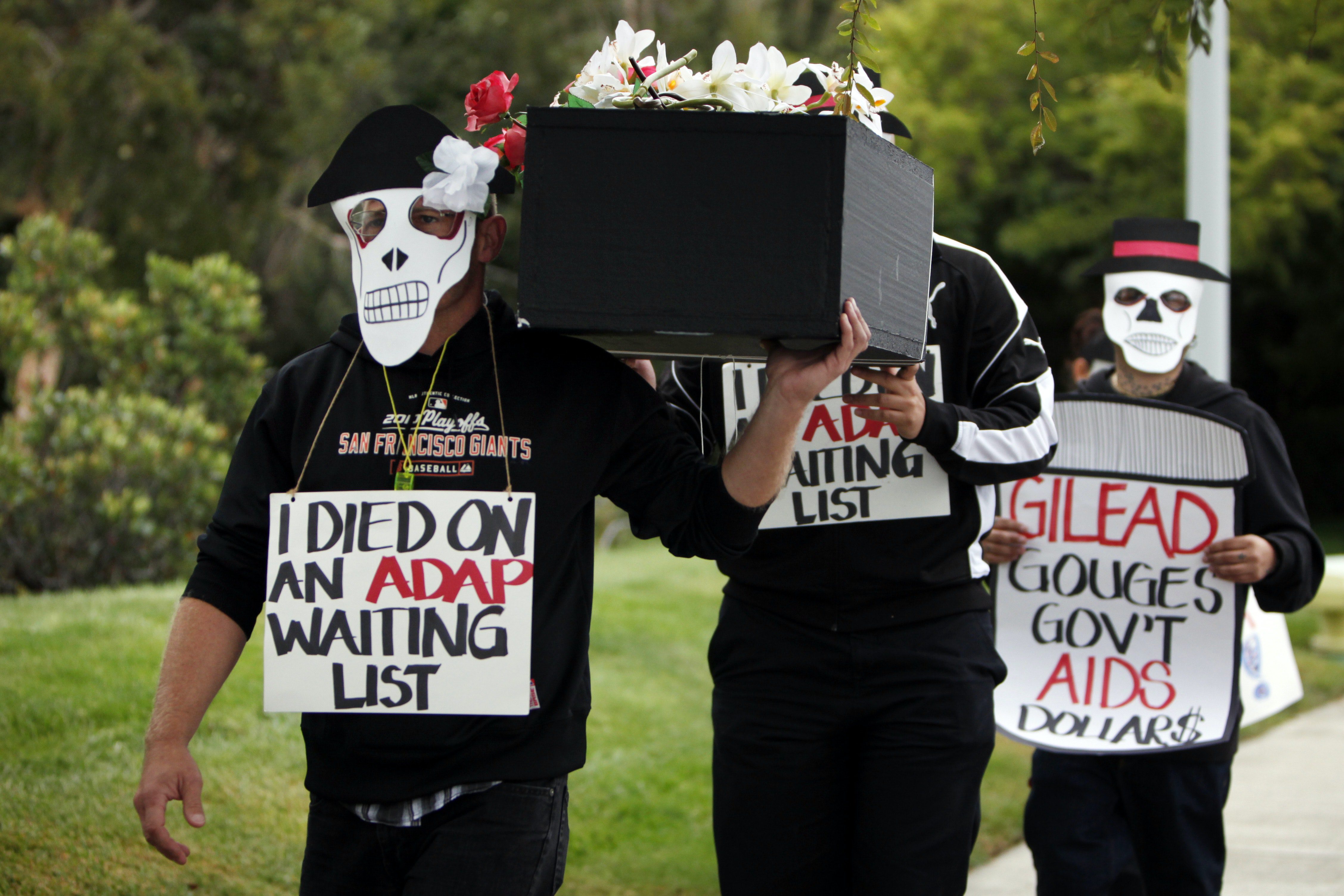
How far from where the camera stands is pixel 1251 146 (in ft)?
54.0

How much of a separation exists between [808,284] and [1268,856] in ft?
14.8

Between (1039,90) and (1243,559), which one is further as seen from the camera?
(1243,559)

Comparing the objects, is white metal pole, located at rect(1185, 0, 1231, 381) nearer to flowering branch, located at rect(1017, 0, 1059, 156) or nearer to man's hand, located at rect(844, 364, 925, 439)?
man's hand, located at rect(844, 364, 925, 439)

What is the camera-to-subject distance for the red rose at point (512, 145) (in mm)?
A: 2811

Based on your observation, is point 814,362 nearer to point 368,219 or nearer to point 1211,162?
point 368,219

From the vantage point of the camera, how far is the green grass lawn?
15.2ft

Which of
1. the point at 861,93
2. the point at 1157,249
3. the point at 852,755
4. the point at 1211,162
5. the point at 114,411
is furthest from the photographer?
the point at 114,411

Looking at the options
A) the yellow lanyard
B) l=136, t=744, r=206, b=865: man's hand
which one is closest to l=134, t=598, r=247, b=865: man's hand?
l=136, t=744, r=206, b=865: man's hand

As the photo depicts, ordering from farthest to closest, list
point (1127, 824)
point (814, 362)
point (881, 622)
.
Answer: point (1127, 824), point (881, 622), point (814, 362)

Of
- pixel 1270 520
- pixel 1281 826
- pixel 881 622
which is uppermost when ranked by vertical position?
pixel 1270 520

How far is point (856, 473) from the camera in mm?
3461

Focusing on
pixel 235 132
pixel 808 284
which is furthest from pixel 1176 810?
pixel 235 132

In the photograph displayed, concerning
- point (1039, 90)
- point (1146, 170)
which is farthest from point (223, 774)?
point (1146, 170)

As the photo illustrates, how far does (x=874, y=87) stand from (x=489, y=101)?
795 millimetres
